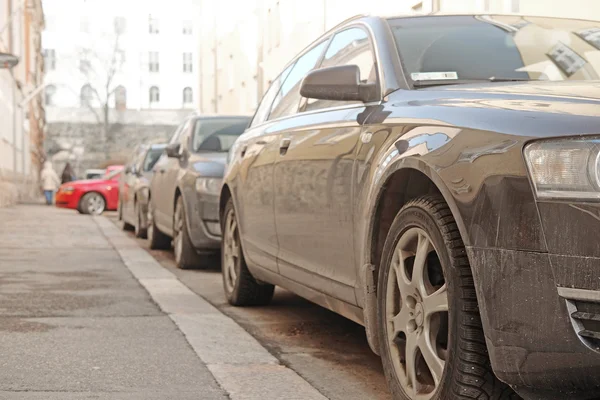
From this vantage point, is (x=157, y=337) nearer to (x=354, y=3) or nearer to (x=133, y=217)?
(x=133, y=217)

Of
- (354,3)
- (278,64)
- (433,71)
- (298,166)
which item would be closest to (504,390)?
(433,71)

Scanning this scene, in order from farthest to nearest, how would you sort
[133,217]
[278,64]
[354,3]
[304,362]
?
[278,64], [354,3], [133,217], [304,362]

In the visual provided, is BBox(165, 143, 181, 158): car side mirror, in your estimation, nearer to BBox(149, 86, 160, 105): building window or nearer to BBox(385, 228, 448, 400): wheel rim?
BBox(385, 228, 448, 400): wheel rim

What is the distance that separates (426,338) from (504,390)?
403 mm

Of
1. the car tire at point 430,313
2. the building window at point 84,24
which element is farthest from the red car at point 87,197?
the building window at point 84,24

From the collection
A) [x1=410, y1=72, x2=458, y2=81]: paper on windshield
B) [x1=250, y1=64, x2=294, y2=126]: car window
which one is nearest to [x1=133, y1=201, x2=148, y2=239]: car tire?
[x1=250, y1=64, x2=294, y2=126]: car window

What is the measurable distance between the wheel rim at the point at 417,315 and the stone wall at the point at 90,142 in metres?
77.0

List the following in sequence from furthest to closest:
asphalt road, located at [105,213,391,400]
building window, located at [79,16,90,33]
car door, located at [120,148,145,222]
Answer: building window, located at [79,16,90,33] < car door, located at [120,148,145,222] < asphalt road, located at [105,213,391,400]

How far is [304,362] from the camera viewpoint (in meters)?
5.06

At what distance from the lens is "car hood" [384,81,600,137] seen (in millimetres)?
2984

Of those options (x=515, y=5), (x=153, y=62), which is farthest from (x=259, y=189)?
(x=153, y=62)

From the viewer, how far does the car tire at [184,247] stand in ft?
33.1

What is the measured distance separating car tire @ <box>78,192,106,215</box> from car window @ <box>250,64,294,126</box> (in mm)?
22021

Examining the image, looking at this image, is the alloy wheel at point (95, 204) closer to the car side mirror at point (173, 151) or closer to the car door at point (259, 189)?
the car side mirror at point (173, 151)
